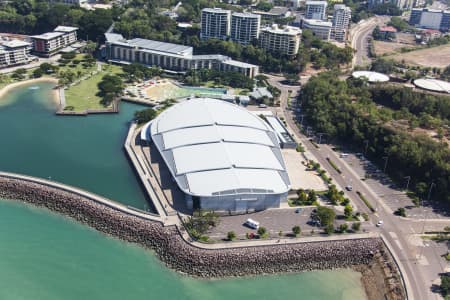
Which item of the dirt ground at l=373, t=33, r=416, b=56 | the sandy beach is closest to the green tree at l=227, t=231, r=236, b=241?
the sandy beach

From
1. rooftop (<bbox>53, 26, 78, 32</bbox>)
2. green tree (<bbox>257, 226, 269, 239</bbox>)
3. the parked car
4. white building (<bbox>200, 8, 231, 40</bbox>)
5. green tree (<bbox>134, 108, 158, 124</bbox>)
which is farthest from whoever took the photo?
white building (<bbox>200, 8, 231, 40</bbox>)

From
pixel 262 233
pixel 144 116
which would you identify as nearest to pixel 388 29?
pixel 144 116

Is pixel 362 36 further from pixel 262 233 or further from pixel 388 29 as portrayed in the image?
pixel 262 233

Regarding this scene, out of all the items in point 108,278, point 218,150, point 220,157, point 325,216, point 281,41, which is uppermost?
point 281,41

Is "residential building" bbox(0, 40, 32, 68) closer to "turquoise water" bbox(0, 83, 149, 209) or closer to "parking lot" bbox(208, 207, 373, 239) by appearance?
"turquoise water" bbox(0, 83, 149, 209)

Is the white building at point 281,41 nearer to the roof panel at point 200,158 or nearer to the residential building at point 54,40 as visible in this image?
the residential building at point 54,40

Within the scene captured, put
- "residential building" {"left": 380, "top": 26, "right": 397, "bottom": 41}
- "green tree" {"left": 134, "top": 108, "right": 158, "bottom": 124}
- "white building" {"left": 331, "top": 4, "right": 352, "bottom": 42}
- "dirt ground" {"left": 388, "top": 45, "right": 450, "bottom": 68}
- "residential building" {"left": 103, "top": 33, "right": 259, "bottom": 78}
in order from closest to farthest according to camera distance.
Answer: "green tree" {"left": 134, "top": 108, "right": 158, "bottom": 124}, "residential building" {"left": 103, "top": 33, "right": 259, "bottom": 78}, "dirt ground" {"left": 388, "top": 45, "right": 450, "bottom": 68}, "white building" {"left": 331, "top": 4, "right": 352, "bottom": 42}, "residential building" {"left": 380, "top": 26, "right": 397, "bottom": 41}
